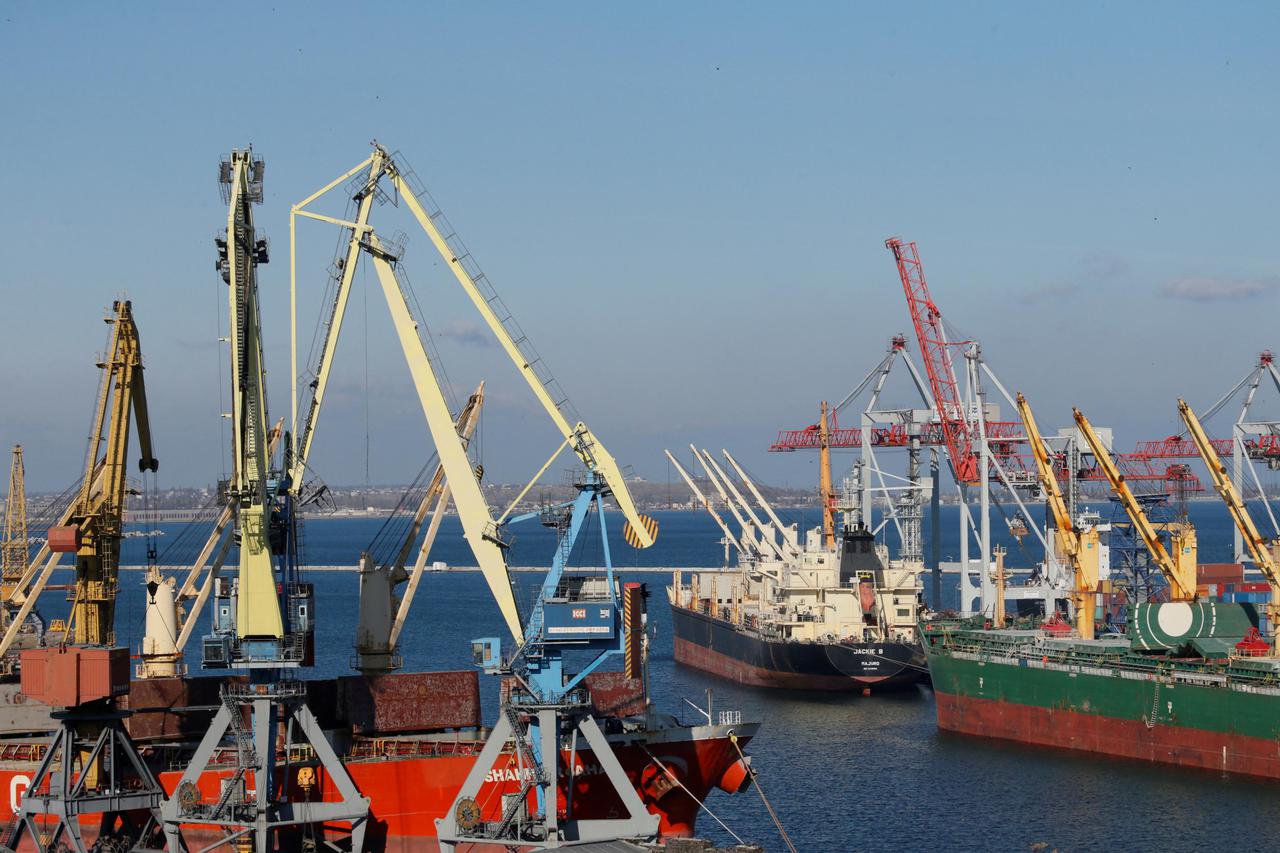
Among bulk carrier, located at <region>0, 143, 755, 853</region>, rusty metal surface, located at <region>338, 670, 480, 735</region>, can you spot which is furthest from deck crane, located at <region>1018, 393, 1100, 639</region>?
rusty metal surface, located at <region>338, 670, 480, 735</region>

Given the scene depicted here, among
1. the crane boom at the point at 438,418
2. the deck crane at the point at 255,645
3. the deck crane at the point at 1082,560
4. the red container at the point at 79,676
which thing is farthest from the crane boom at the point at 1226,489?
the red container at the point at 79,676

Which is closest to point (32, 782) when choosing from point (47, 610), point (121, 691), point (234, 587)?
point (121, 691)

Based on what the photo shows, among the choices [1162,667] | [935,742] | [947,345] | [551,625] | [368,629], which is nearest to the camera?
[551,625]

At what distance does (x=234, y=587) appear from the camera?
130ft

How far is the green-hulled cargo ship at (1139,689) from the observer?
5044 cm

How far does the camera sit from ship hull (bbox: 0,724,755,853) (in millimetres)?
39625

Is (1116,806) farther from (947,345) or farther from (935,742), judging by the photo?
(947,345)

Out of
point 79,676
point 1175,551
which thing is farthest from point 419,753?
point 1175,551

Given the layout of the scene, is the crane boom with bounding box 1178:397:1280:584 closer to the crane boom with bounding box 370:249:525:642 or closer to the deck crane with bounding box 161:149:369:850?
the crane boom with bounding box 370:249:525:642

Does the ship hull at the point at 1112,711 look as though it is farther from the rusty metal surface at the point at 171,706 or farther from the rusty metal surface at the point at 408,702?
the rusty metal surface at the point at 171,706

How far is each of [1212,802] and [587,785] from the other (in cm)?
1839

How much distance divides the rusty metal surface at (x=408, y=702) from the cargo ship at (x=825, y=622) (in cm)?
A: 3501

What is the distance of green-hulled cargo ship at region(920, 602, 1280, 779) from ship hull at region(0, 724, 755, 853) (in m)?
17.1

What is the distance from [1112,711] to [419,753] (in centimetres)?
2478
